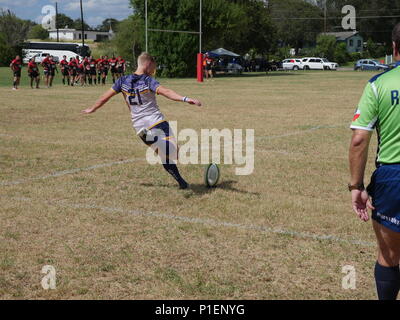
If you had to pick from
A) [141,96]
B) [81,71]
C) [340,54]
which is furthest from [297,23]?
[141,96]

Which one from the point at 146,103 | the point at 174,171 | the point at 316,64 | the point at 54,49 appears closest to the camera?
the point at 146,103

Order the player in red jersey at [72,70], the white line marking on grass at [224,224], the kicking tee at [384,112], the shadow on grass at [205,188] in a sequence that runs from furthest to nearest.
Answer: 1. the player in red jersey at [72,70]
2. the shadow on grass at [205,188]
3. the white line marking on grass at [224,224]
4. the kicking tee at [384,112]

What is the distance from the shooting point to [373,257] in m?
5.65

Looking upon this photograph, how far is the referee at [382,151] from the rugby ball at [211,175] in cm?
473

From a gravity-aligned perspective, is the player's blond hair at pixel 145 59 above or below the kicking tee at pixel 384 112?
above

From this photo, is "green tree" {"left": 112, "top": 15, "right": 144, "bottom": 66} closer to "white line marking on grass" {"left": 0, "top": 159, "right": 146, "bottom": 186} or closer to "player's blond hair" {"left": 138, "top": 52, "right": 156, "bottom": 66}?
"white line marking on grass" {"left": 0, "top": 159, "right": 146, "bottom": 186}

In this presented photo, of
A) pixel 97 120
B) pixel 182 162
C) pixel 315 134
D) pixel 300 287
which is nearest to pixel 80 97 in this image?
pixel 97 120

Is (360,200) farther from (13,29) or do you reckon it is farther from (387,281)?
(13,29)

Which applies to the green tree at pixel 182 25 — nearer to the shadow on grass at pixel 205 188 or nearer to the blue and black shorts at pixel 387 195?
the shadow on grass at pixel 205 188

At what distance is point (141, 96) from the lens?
26.1 ft

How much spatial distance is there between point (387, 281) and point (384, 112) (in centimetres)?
122

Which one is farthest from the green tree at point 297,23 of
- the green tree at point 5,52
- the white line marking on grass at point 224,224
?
the white line marking on grass at point 224,224

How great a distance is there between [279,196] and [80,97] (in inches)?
763

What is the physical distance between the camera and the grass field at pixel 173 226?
4984 millimetres
